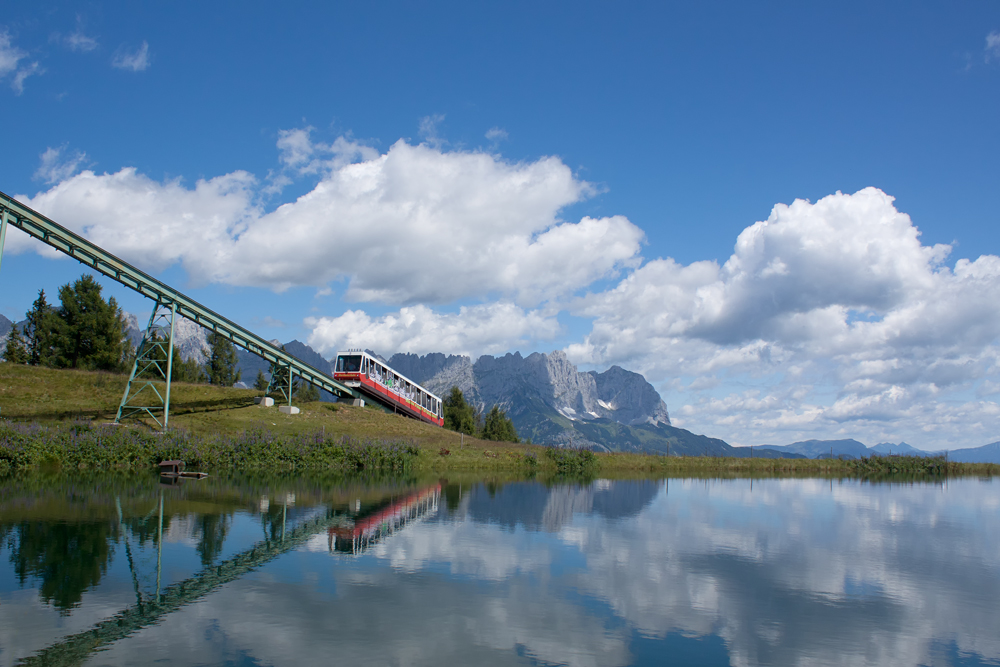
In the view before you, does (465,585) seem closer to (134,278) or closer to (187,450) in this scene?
(187,450)

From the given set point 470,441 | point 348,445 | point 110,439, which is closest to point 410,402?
point 470,441

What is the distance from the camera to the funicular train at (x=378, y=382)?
70.4m

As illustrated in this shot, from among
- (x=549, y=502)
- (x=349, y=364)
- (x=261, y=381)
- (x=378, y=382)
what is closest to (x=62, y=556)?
(x=549, y=502)

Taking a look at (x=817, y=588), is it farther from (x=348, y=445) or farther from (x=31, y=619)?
(x=348, y=445)

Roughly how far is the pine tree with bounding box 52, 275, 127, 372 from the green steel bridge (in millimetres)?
24873

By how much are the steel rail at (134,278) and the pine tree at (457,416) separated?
139 feet

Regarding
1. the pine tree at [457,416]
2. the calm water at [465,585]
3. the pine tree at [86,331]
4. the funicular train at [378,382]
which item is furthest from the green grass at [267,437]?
the pine tree at [457,416]

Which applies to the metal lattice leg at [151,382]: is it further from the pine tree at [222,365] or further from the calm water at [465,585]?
the pine tree at [222,365]

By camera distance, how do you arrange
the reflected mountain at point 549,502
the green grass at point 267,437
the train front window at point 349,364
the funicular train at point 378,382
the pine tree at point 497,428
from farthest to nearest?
the pine tree at point 497,428 < the train front window at point 349,364 < the funicular train at point 378,382 < the green grass at point 267,437 < the reflected mountain at point 549,502

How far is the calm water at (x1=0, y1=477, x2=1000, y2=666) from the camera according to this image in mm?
12414

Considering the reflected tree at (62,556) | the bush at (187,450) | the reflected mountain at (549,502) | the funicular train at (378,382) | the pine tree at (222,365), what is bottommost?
the reflected mountain at (549,502)

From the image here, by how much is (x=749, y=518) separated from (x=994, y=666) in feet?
66.1

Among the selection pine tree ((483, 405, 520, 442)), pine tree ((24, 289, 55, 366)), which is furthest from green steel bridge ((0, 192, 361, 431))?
pine tree ((483, 405, 520, 442))

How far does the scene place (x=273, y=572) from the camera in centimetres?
1725
